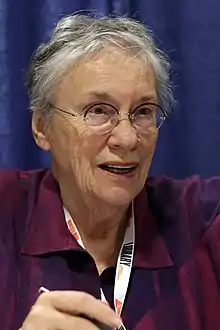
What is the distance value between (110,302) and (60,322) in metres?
0.31

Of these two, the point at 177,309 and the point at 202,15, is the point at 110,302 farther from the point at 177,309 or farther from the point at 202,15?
the point at 202,15

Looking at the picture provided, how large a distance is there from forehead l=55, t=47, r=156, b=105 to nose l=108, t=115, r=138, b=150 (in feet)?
0.14

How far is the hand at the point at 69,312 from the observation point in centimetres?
103

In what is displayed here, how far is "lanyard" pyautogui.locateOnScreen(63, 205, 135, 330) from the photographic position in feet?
4.41

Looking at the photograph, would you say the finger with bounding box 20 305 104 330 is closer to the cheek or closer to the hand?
the hand

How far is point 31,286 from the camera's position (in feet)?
4.33

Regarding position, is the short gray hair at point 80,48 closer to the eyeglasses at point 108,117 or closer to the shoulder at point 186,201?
the eyeglasses at point 108,117

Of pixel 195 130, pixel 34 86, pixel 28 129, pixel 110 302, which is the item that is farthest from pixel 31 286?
pixel 195 130

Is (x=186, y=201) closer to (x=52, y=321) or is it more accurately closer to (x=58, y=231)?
(x=58, y=231)

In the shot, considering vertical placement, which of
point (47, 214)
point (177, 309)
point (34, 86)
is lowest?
point (177, 309)

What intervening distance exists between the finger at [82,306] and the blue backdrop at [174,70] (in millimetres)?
723

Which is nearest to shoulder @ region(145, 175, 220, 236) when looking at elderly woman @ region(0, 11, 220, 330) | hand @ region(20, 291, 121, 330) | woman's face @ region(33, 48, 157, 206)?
elderly woman @ region(0, 11, 220, 330)

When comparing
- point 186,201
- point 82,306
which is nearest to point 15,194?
point 186,201

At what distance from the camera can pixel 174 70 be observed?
1751mm
